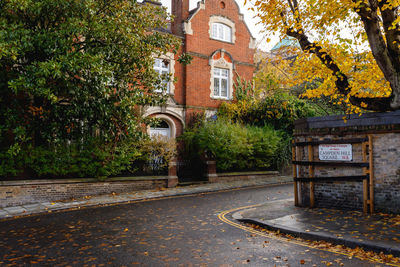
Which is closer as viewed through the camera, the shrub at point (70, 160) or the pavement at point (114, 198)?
the pavement at point (114, 198)

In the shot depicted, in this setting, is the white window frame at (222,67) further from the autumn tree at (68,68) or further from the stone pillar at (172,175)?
the autumn tree at (68,68)

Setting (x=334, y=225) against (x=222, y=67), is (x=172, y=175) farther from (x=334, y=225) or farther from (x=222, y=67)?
(x=222, y=67)

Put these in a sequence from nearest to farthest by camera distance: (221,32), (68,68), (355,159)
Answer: (355,159), (68,68), (221,32)

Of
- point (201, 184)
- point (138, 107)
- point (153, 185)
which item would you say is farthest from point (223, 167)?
point (138, 107)

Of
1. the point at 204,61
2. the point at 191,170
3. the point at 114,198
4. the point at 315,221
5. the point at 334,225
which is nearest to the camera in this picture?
the point at 334,225

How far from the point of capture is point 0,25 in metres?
10.1

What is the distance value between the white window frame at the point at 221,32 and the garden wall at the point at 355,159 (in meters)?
15.4

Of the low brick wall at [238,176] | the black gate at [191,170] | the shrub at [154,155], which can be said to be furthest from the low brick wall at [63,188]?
the low brick wall at [238,176]

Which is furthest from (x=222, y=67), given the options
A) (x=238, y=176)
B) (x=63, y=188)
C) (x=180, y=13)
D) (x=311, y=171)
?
(x=311, y=171)

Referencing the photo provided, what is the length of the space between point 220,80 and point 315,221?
1719cm

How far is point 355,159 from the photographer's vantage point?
27.8ft

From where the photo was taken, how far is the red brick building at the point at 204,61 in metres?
21.4

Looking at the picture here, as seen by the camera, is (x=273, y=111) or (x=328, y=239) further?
(x=273, y=111)

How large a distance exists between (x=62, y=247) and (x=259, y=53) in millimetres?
32447
